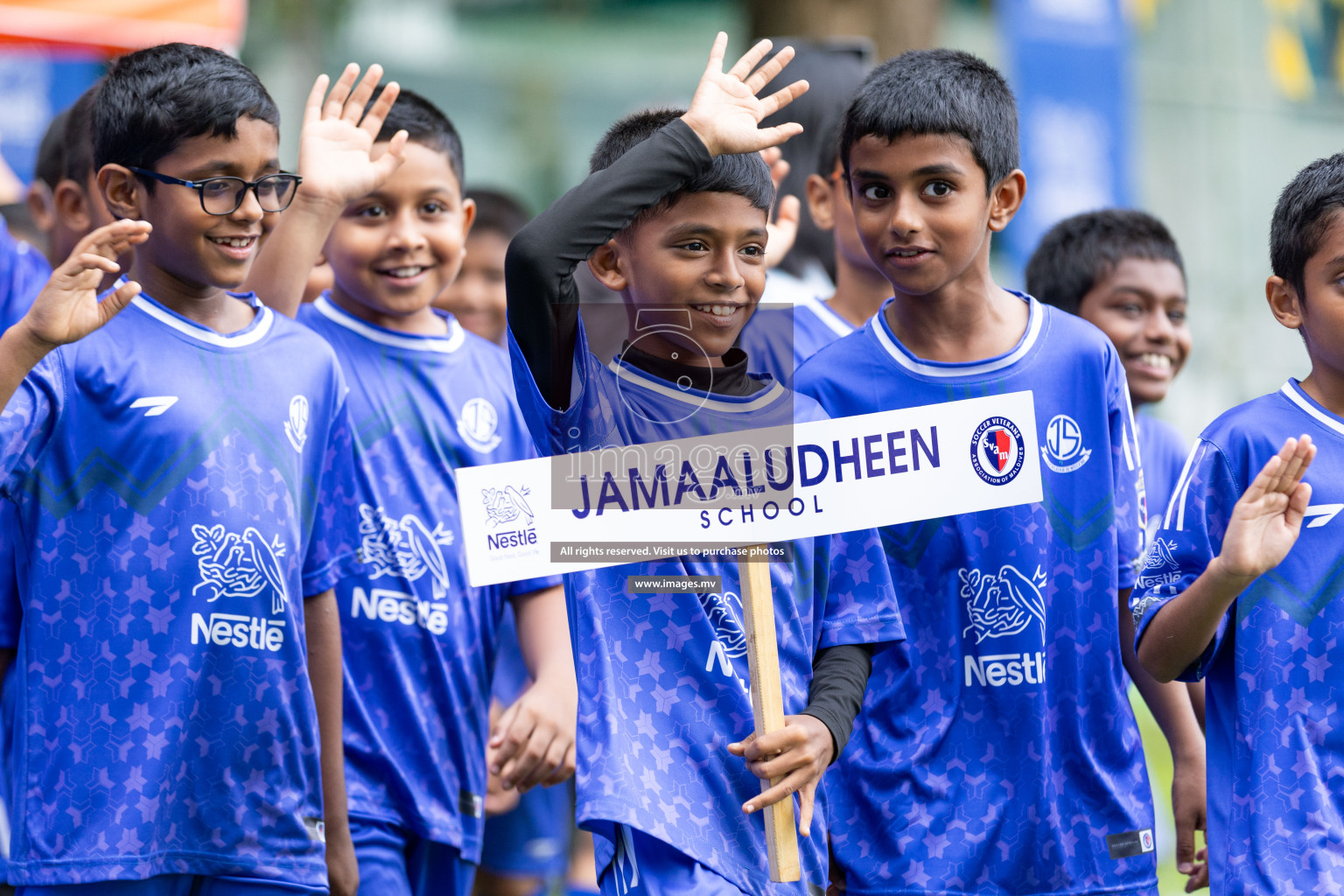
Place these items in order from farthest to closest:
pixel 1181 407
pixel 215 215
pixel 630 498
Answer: pixel 1181 407
pixel 215 215
pixel 630 498

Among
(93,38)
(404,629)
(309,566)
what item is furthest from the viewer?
(93,38)

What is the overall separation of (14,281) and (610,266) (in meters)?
2.26

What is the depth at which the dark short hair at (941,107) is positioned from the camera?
287 centimetres

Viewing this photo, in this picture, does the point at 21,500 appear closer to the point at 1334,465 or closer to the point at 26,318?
the point at 26,318

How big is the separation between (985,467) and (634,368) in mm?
625

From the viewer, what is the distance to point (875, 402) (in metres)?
2.89

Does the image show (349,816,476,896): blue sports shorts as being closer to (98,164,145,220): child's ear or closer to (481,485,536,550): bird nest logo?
(481,485,536,550): bird nest logo

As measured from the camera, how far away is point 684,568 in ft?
8.39

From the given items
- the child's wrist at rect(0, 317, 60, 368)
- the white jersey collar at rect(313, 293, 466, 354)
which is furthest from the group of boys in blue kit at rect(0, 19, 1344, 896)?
the white jersey collar at rect(313, 293, 466, 354)

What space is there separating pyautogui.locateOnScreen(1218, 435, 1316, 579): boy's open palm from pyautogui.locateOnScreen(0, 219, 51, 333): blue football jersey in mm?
3141

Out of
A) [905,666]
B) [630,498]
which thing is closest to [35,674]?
[630,498]

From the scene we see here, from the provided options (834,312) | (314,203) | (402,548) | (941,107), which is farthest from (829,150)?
(402,548)

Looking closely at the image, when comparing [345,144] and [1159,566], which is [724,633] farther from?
[345,144]

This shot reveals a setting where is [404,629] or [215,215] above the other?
[215,215]
